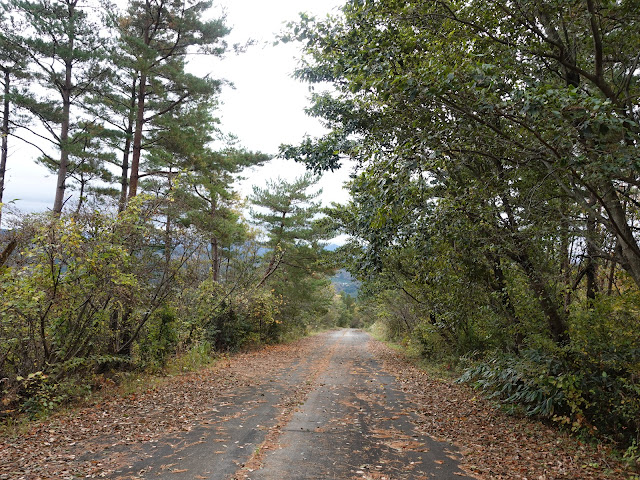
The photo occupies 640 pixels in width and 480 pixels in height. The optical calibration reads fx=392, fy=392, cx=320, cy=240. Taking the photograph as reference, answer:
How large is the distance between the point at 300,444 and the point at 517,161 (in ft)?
16.8

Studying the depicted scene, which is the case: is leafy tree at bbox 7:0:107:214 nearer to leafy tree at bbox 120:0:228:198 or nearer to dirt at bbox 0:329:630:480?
leafy tree at bbox 120:0:228:198

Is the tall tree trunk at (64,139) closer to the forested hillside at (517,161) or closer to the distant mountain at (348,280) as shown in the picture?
the forested hillside at (517,161)

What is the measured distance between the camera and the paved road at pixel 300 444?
4.69m

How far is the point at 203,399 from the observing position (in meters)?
8.33

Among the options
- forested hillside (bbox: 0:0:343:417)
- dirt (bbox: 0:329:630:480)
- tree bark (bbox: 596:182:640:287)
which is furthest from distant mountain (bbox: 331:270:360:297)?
tree bark (bbox: 596:182:640:287)

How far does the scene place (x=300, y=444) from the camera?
5660 mm

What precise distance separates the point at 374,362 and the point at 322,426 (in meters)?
10.1

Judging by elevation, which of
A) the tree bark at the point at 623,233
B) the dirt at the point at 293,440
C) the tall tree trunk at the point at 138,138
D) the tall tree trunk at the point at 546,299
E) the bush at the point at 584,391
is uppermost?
the tall tree trunk at the point at 138,138

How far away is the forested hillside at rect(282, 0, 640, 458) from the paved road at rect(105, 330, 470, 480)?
263 cm

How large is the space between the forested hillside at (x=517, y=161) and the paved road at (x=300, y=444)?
104 inches

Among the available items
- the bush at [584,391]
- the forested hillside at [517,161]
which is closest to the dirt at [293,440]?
the bush at [584,391]

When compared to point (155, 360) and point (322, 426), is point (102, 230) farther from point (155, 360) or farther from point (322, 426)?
point (322, 426)

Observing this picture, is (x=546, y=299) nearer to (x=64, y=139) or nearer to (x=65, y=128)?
(x=64, y=139)

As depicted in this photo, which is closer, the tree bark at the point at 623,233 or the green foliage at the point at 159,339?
the tree bark at the point at 623,233
